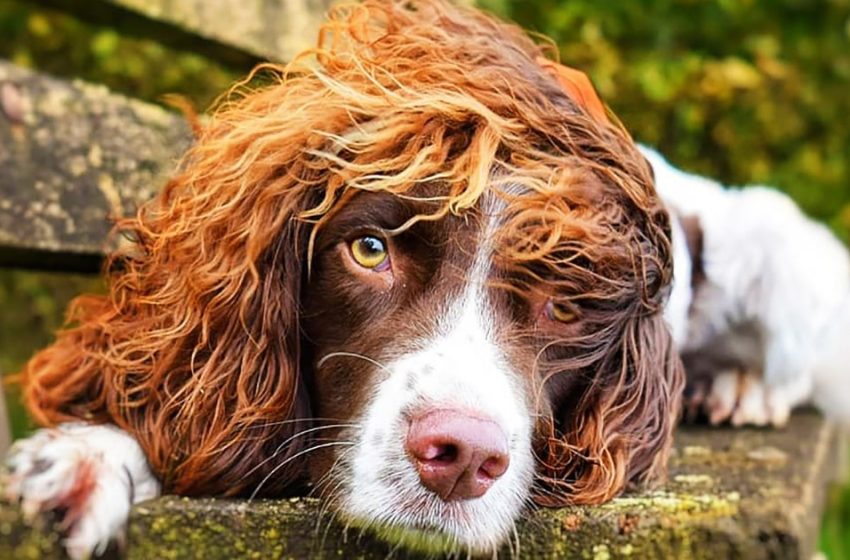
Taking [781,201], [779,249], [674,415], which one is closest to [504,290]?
[674,415]

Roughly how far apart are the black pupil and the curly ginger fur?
0.09 metres

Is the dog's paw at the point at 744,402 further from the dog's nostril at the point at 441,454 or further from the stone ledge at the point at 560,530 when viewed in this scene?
the dog's nostril at the point at 441,454

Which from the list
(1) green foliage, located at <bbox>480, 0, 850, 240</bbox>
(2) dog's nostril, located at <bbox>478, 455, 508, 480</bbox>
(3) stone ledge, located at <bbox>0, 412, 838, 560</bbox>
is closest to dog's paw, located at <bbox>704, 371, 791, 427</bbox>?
(3) stone ledge, located at <bbox>0, 412, 838, 560</bbox>

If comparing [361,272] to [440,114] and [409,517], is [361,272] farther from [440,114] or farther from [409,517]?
[409,517]

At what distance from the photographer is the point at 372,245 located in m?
2.53

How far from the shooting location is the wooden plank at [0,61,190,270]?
3166 mm

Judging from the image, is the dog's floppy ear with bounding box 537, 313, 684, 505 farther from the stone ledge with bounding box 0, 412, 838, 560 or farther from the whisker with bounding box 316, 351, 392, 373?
the whisker with bounding box 316, 351, 392, 373

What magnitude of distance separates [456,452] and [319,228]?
0.64 meters

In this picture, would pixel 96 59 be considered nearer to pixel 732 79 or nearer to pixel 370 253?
pixel 732 79

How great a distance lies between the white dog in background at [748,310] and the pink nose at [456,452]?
5.63ft

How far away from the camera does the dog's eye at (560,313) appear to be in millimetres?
2586

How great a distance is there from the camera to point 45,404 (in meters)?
2.79

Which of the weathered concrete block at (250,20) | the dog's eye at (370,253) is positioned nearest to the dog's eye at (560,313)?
the dog's eye at (370,253)

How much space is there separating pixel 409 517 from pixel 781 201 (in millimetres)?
2519
